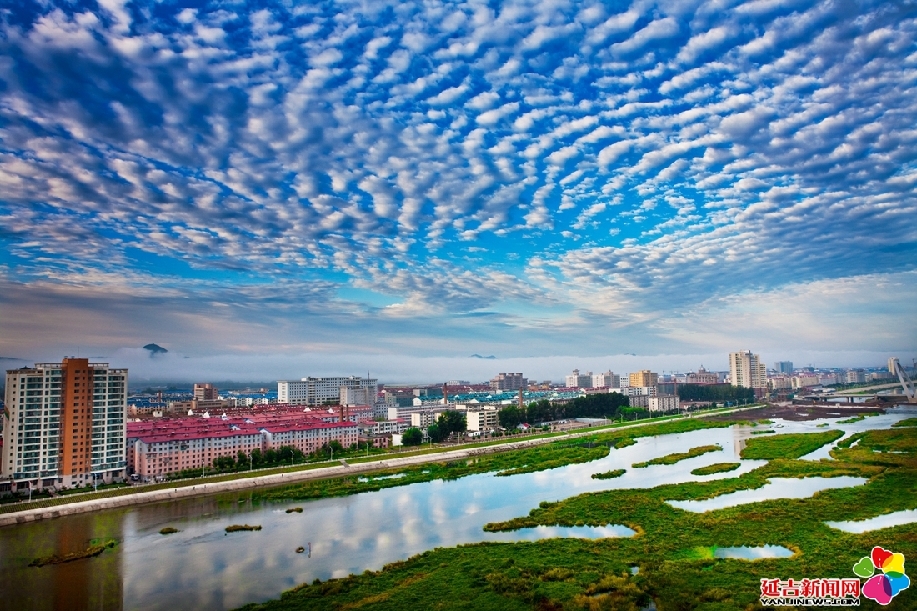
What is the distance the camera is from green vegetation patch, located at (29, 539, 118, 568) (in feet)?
25.1

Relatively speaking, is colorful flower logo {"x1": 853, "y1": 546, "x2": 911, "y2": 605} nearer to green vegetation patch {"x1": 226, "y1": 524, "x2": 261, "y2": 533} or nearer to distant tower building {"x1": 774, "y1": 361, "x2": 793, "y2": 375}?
green vegetation patch {"x1": 226, "y1": 524, "x2": 261, "y2": 533}

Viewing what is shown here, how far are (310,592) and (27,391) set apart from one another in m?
9.83

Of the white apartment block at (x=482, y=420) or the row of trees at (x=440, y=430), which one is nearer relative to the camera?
the row of trees at (x=440, y=430)

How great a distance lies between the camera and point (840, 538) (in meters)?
7.09

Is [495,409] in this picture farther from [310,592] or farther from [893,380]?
[893,380]

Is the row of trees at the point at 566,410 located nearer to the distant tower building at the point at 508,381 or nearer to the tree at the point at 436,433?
the tree at the point at 436,433

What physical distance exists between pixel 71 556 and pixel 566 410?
970 inches

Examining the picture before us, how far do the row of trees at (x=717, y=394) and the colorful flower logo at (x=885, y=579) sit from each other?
118 feet

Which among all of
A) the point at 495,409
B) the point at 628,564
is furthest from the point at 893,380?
the point at 628,564

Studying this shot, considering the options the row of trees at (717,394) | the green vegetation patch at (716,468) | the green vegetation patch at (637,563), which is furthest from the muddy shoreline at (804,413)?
the green vegetation patch at (637,563)

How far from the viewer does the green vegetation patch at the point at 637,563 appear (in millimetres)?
5641

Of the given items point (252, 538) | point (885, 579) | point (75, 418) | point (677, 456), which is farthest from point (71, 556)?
point (677, 456)

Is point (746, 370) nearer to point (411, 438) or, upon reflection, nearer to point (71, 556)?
point (411, 438)

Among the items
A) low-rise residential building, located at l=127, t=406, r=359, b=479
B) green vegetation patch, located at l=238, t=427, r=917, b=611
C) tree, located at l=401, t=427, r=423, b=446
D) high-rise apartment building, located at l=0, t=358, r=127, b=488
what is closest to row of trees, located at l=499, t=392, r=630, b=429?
tree, located at l=401, t=427, r=423, b=446
